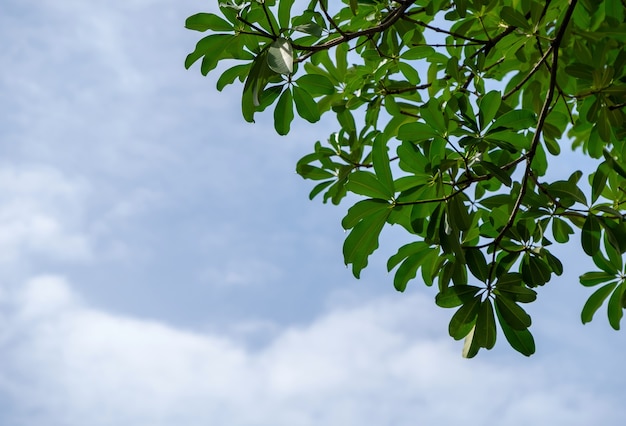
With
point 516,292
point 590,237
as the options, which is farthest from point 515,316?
point 590,237

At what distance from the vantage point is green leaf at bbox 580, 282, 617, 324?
2500 mm

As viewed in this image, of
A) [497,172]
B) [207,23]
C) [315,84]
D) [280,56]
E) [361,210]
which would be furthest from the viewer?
[315,84]

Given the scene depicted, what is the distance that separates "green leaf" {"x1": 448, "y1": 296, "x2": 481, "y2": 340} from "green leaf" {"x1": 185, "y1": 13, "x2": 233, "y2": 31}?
1.10 m

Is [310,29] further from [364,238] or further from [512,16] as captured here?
[512,16]

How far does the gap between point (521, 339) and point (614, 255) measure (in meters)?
0.55

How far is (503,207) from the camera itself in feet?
7.48

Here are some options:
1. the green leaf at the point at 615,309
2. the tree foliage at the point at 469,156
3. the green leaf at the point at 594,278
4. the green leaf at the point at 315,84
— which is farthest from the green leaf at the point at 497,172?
the green leaf at the point at 615,309

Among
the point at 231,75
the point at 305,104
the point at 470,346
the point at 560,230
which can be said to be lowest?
the point at 470,346

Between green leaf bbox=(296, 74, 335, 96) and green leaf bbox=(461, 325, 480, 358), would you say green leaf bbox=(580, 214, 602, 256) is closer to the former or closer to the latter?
green leaf bbox=(461, 325, 480, 358)

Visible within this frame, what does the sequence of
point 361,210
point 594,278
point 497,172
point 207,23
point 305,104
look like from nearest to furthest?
point 497,172, point 361,210, point 207,23, point 305,104, point 594,278

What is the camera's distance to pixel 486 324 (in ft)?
6.86

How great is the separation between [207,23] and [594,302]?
5.51 feet

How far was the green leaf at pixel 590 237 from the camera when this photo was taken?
6.82ft

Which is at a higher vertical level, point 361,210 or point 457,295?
point 361,210
